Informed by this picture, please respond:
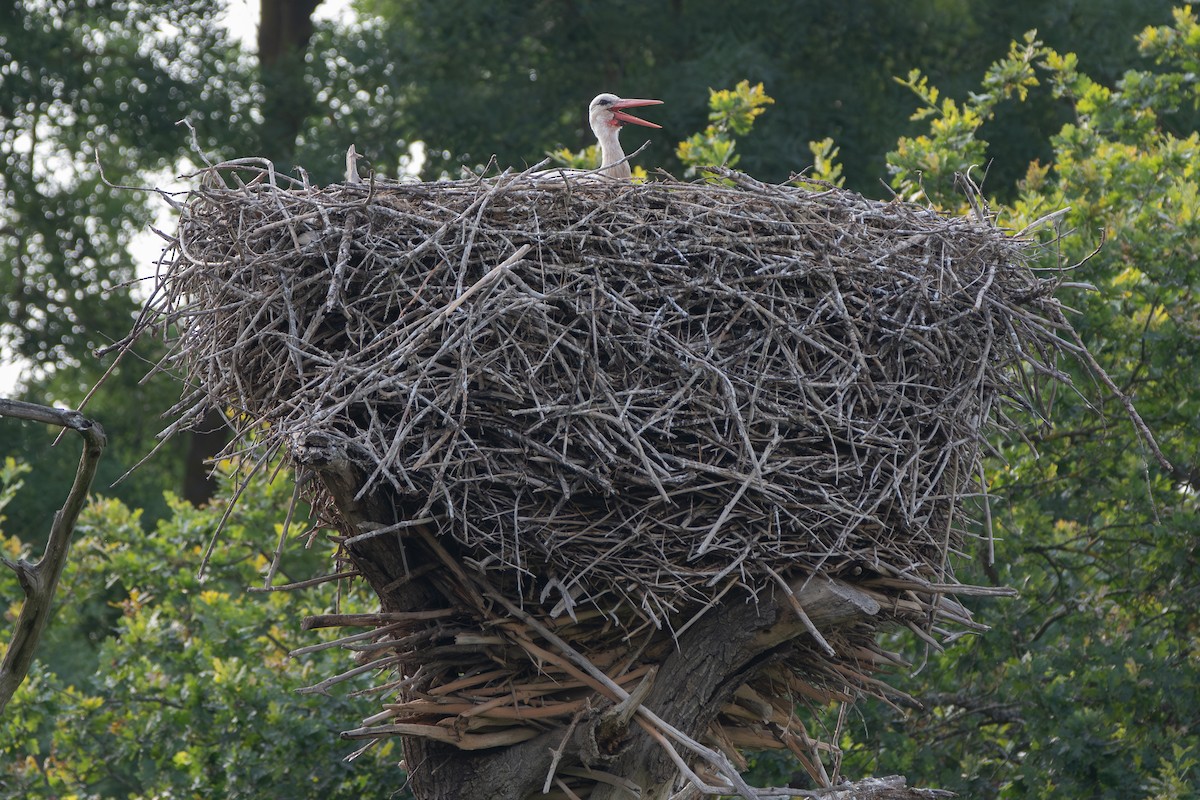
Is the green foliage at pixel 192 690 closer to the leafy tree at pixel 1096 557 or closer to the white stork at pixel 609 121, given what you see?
the white stork at pixel 609 121

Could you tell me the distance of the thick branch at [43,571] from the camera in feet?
9.02

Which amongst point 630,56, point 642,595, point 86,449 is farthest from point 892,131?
point 86,449

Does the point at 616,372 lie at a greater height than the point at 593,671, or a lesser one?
greater

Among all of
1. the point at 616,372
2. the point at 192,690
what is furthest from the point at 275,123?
the point at 616,372

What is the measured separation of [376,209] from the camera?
14.3ft

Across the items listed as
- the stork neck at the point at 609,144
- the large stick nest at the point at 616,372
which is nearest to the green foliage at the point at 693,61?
the stork neck at the point at 609,144

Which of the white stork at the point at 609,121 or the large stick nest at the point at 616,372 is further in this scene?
the white stork at the point at 609,121

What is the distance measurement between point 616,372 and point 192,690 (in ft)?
14.8

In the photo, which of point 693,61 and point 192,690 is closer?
point 192,690

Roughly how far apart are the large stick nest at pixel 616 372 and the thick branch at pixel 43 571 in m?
0.88

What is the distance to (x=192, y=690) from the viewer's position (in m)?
7.87

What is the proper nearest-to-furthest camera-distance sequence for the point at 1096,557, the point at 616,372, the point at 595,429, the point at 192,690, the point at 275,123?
the point at 595,429 → the point at 616,372 → the point at 192,690 → the point at 1096,557 → the point at 275,123

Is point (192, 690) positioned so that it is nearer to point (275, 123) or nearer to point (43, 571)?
point (43, 571)

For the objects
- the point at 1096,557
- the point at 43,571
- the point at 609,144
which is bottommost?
the point at 1096,557
